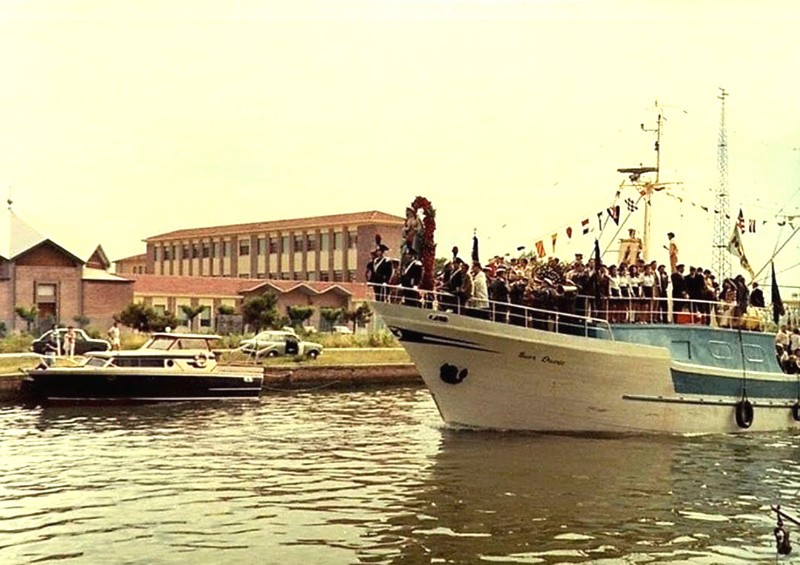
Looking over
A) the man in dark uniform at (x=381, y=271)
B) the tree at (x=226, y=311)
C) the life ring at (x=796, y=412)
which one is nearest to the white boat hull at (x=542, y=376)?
the man in dark uniform at (x=381, y=271)

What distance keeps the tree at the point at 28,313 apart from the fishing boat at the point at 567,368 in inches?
1363

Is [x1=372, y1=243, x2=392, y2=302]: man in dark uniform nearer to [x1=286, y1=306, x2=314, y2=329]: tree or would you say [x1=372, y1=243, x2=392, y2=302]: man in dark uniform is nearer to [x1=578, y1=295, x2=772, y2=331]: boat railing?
[x1=578, y1=295, x2=772, y2=331]: boat railing

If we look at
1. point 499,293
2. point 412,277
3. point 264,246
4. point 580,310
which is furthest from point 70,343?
point 264,246

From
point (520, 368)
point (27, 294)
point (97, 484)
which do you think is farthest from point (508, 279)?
point (27, 294)

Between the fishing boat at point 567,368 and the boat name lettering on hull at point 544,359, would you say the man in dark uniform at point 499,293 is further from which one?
the boat name lettering on hull at point 544,359

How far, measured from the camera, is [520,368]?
77.8 ft

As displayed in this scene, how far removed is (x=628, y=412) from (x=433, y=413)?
7.54m

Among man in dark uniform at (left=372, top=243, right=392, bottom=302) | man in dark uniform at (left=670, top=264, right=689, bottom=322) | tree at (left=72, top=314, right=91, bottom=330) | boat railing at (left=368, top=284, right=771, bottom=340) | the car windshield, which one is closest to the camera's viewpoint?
boat railing at (left=368, top=284, right=771, bottom=340)

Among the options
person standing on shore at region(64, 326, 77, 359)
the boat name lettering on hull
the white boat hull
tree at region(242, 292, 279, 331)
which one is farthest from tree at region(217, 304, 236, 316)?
the boat name lettering on hull

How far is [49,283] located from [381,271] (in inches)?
1535

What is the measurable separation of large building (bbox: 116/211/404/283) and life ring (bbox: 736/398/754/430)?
48.6 metres

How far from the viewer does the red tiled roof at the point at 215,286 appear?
67.2m

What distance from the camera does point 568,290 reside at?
24.5m

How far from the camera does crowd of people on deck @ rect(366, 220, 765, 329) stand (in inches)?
952
